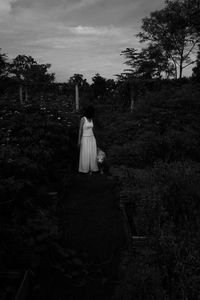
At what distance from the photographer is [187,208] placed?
4703mm

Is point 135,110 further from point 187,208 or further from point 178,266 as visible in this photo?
point 178,266

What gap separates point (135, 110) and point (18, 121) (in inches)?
96.8

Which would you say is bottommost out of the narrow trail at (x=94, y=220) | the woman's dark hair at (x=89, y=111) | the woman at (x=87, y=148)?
the narrow trail at (x=94, y=220)

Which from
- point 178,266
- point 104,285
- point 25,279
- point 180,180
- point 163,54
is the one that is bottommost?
point 104,285

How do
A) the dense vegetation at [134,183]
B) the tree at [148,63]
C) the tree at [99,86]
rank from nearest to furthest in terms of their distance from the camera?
the dense vegetation at [134,183] → the tree at [99,86] → the tree at [148,63]

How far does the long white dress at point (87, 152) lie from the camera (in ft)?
33.7

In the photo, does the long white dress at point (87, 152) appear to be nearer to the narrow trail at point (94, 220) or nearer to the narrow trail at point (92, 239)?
the narrow trail at point (94, 220)

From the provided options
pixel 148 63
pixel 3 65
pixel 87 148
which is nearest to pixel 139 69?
pixel 148 63

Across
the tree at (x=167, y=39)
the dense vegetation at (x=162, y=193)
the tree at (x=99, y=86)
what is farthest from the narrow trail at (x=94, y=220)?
the tree at (x=167, y=39)

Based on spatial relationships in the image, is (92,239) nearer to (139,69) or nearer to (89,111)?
(89,111)

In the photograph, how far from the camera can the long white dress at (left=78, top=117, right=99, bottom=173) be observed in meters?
10.3

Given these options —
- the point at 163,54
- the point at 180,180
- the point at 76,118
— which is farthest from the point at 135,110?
the point at 163,54

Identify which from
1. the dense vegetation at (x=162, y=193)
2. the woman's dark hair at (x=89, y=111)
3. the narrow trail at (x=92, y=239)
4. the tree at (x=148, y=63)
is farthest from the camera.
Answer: the tree at (x=148, y=63)

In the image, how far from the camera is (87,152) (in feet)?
33.8
